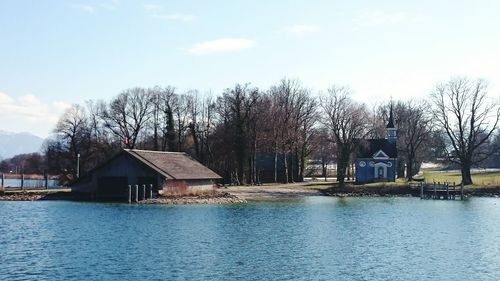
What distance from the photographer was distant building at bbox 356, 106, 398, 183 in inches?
3760

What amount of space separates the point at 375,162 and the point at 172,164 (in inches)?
1558

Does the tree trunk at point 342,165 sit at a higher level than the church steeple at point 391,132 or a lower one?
lower

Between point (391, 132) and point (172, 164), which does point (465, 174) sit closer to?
point (391, 132)

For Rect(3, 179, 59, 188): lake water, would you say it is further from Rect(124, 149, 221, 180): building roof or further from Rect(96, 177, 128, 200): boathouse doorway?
Rect(124, 149, 221, 180): building roof

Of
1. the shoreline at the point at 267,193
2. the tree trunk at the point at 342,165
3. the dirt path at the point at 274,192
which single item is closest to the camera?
the shoreline at the point at 267,193

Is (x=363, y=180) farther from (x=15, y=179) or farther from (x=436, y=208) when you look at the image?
(x=15, y=179)

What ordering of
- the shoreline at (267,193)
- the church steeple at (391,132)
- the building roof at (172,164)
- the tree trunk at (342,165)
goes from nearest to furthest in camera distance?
the building roof at (172,164) → the shoreline at (267,193) → the tree trunk at (342,165) → the church steeple at (391,132)

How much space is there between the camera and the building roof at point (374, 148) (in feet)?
314

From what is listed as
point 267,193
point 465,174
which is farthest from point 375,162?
point 267,193

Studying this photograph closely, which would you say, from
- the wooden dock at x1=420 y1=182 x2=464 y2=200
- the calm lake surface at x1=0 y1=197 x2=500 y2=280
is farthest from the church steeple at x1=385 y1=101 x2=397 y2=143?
the calm lake surface at x1=0 y1=197 x2=500 y2=280

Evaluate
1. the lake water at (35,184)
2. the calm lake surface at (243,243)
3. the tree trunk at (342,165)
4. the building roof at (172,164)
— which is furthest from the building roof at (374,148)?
the lake water at (35,184)

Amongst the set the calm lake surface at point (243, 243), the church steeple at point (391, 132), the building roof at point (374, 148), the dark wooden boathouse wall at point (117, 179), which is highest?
the church steeple at point (391, 132)

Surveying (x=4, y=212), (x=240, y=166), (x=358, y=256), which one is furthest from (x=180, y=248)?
(x=240, y=166)

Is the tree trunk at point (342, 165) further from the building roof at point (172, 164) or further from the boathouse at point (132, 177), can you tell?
the boathouse at point (132, 177)
